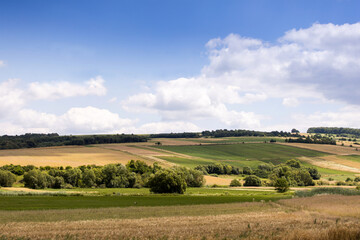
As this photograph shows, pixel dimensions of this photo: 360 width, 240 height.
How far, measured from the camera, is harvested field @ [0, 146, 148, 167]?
104319 mm

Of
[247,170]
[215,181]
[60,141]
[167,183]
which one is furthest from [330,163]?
[60,141]

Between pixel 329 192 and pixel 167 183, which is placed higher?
pixel 167 183

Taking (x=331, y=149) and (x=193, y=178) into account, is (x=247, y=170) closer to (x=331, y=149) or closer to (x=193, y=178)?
(x=193, y=178)

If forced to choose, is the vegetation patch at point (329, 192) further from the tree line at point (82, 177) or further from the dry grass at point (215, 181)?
the dry grass at point (215, 181)

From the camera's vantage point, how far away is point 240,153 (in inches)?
6299

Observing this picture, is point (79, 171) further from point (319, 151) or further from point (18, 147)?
point (319, 151)

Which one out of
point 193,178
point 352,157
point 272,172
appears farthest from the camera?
point 352,157

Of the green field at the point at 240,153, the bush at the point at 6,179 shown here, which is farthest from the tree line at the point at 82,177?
the green field at the point at 240,153

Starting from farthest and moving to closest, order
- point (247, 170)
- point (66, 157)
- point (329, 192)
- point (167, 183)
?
point (247, 170) → point (66, 157) → point (167, 183) → point (329, 192)

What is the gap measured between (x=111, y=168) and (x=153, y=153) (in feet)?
145

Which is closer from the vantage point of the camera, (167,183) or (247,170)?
(167,183)

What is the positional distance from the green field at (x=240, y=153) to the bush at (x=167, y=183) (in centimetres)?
5081

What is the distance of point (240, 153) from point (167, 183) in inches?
3570

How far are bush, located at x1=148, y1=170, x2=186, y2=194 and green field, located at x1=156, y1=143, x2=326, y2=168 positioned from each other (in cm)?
5081
